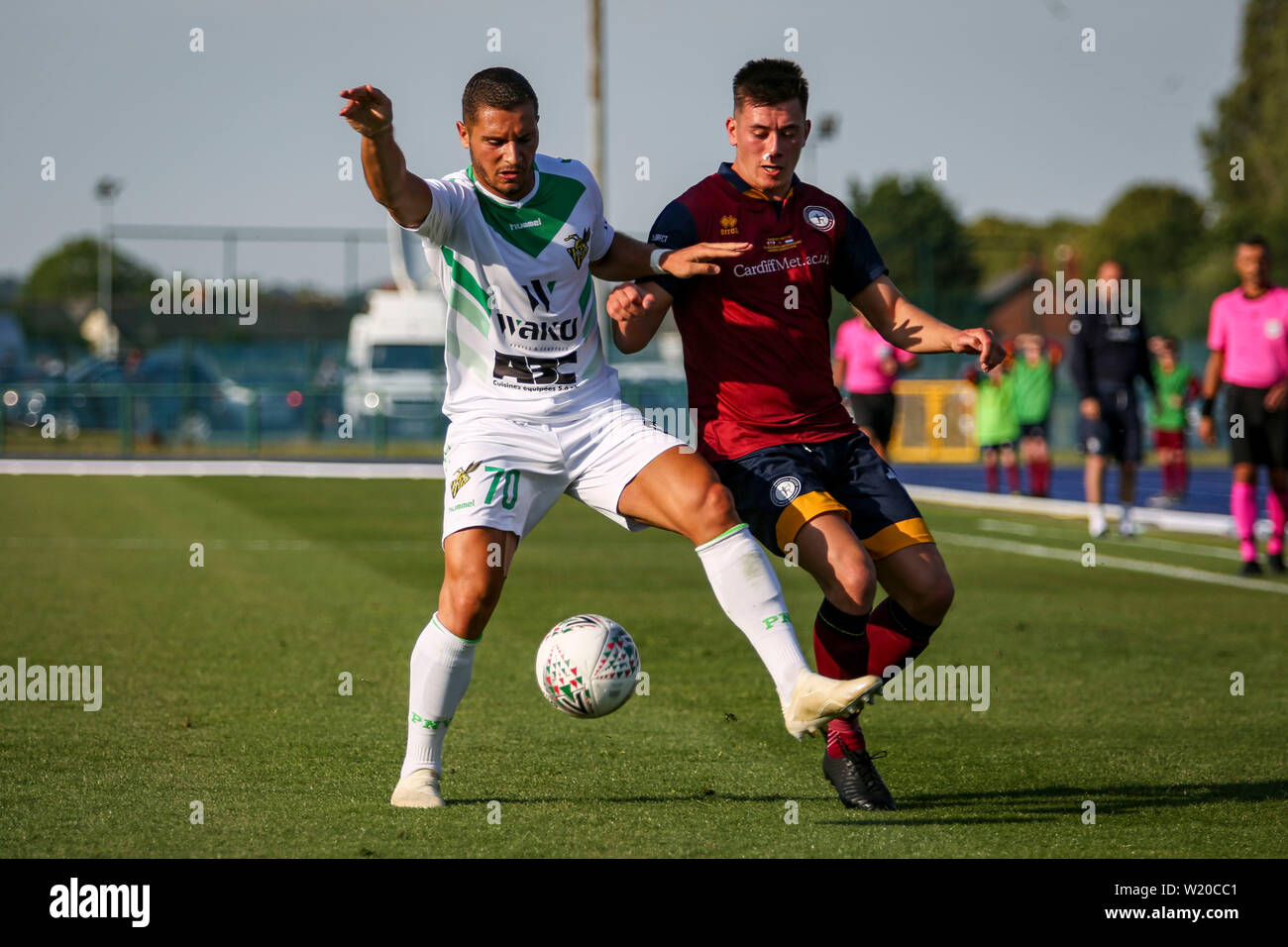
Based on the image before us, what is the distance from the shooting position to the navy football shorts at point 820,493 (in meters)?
5.08

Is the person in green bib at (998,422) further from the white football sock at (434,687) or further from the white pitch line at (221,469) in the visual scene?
the white football sock at (434,687)

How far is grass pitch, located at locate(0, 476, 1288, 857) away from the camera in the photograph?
15.3 feet

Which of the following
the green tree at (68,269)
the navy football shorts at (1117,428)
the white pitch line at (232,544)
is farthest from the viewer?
the green tree at (68,269)

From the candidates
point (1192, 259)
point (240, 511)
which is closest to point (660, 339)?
point (240, 511)

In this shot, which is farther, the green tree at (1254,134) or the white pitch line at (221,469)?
the green tree at (1254,134)

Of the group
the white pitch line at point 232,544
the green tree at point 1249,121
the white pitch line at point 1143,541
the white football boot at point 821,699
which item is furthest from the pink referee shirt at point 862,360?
the green tree at point 1249,121

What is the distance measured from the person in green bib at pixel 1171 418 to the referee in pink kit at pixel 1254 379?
5674 millimetres

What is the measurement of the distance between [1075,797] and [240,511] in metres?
14.1

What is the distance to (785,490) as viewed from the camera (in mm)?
5090

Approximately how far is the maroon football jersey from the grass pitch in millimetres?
1226

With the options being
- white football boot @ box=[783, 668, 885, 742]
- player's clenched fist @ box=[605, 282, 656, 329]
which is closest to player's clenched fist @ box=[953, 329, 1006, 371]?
player's clenched fist @ box=[605, 282, 656, 329]

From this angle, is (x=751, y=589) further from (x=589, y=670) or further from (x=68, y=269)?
(x=68, y=269)

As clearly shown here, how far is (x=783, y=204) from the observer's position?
5.36 meters

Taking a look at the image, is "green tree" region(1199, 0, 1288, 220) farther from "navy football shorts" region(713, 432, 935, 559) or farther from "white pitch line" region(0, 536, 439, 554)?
"navy football shorts" region(713, 432, 935, 559)
